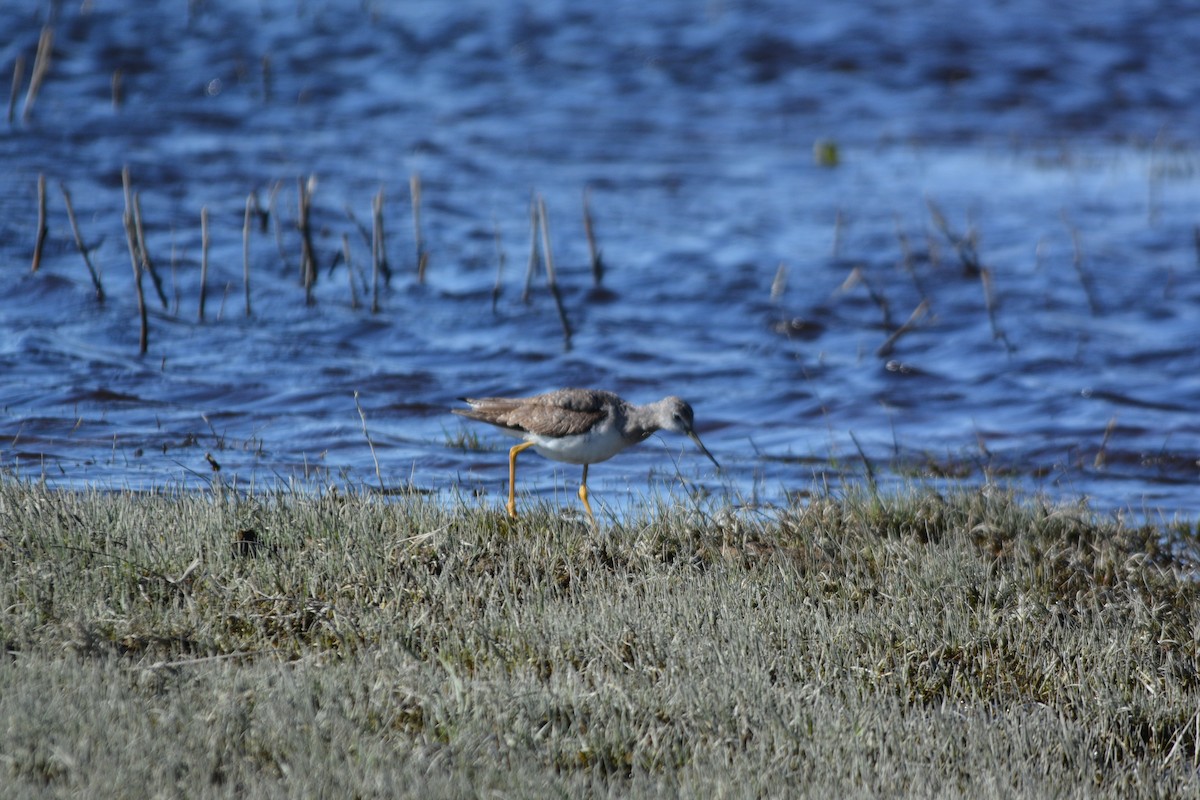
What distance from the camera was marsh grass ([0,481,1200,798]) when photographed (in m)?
5.09

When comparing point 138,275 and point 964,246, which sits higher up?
point 138,275

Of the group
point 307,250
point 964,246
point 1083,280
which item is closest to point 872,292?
point 964,246

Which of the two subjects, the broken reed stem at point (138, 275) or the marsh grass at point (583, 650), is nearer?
the marsh grass at point (583, 650)

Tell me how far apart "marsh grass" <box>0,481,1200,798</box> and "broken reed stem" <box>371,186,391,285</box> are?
19.4ft

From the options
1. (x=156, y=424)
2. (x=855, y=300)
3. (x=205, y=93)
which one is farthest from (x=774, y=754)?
(x=205, y=93)

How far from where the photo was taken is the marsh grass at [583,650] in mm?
5086

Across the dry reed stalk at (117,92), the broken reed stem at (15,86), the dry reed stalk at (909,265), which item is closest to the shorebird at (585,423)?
the dry reed stalk at (909,265)

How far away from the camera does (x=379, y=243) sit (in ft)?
45.8

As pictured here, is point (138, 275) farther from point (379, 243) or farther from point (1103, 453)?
point (1103, 453)

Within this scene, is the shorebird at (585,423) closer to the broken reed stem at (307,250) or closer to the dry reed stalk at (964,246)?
the broken reed stem at (307,250)

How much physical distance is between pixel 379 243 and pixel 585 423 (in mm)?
6855

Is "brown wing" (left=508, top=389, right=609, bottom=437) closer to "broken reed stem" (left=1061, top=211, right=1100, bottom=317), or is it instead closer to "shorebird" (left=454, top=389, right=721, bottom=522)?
"shorebird" (left=454, top=389, right=721, bottom=522)

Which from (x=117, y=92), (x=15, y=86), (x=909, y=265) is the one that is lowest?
(x=909, y=265)

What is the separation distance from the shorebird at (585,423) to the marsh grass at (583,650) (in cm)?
38
